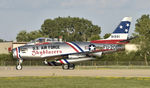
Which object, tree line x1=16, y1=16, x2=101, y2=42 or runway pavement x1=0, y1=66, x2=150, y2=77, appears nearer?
runway pavement x1=0, y1=66, x2=150, y2=77

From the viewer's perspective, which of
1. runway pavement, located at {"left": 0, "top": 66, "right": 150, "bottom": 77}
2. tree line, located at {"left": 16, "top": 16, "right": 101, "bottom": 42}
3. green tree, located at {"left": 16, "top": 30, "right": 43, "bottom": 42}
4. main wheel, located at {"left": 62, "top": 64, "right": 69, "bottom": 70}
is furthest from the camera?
tree line, located at {"left": 16, "top": 16, "right": 101, "bottom": 42}

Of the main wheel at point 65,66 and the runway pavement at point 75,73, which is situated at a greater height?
the main wheel at point 65,66

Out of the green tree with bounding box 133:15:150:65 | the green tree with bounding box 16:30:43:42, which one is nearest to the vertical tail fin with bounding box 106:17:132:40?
the green tree with bounding box 133:15:150:65

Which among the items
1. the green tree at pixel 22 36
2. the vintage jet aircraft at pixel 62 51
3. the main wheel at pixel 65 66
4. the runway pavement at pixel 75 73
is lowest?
the runway pavement at pixel 75 73

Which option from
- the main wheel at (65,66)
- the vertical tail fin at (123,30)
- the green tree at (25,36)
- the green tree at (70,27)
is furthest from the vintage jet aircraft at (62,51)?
the green tree at (70,27)

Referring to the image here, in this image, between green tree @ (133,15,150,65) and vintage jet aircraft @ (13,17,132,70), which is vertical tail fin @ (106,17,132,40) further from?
green tree @ (133,15,150,65)

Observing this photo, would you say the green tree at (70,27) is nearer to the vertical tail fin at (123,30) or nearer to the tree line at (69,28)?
the tree line at (69,28)

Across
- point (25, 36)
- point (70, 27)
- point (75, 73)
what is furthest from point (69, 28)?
point (75, 73)

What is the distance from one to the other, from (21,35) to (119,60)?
8331 cm

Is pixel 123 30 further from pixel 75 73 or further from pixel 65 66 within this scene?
pixel 75 73

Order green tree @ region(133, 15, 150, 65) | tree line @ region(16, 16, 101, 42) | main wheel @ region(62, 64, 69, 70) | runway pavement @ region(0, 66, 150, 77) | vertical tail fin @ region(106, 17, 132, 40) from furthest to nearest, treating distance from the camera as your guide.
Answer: tree line @ region(16, 16, 101, 42) < green tree @ region(133, 15, 150, 65) < vertical tail fin @ region(106, 17, 132, 40) < main wheel @ region(62, 64, 69, 70) < runway pavement @ region(0, 66, 150, 77)

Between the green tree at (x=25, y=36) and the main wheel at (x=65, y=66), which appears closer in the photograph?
the main wheel at (x=65, y=66)

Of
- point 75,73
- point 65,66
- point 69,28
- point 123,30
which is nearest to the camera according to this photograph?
point 75,73

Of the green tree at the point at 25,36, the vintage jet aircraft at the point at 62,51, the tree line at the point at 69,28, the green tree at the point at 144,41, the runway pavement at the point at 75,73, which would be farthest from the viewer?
the tree line at the point at 69,28
